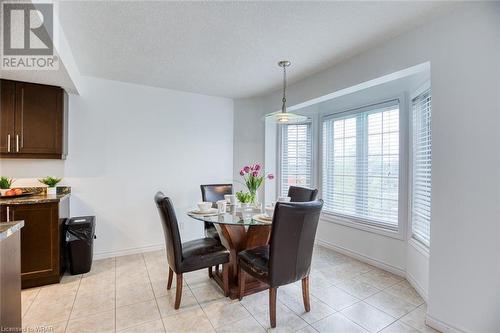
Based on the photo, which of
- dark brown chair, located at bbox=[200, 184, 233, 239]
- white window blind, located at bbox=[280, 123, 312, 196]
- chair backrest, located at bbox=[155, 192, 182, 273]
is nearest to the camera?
chair backrest, located at bbox=[155, 192, 182, 273]

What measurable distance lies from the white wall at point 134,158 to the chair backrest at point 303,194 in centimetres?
157

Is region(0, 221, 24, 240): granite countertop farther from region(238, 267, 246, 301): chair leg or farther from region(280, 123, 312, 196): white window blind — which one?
region(280, 123, 312, 196): white window blind

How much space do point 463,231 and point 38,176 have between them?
4505 millimetres

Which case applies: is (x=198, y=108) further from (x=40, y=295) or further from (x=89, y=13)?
(x=40, y=295)

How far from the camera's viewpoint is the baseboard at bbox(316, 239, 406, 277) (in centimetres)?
300

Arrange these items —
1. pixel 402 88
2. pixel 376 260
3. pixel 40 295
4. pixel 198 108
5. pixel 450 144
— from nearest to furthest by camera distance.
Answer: pixel 450 144, pixel 40 295, pixel 402 88, pixel 376 260, pixel 198 108

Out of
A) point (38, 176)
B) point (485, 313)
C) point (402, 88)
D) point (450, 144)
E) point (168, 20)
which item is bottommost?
point (485, 313)

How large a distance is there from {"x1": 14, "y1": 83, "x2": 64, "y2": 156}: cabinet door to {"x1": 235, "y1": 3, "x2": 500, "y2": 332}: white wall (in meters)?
3.93

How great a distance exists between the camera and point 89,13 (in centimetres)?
201

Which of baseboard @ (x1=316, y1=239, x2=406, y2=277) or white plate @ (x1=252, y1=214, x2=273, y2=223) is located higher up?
white plate @ (x1=252, y1=214, x2=273, y2=223)

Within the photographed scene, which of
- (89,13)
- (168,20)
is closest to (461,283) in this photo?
(168,20)

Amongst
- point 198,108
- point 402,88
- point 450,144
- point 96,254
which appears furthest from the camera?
point 198,108

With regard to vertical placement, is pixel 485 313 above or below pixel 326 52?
below

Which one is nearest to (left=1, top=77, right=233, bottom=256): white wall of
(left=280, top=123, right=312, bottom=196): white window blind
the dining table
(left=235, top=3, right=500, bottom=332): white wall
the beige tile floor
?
the beige tile floor
